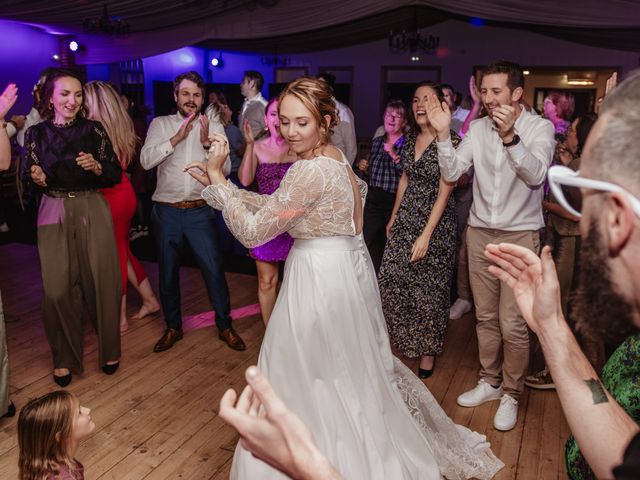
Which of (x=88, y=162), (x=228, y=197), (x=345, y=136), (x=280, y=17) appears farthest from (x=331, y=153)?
(x=280, y=17)

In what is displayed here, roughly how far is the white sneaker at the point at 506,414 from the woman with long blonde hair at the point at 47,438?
1.83 metres

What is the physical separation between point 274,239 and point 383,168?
3.26 feet

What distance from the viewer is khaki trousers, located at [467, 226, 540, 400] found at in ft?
9.00

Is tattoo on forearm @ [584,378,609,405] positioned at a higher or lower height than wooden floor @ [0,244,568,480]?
higher

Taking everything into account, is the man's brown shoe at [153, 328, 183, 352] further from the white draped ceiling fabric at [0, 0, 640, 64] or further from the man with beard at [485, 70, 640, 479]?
the white draped ceiling fabric at [0, 0, 640, 64]

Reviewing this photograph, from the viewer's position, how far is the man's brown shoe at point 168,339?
137 inches

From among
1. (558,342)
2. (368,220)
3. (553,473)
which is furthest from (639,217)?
(368,220)

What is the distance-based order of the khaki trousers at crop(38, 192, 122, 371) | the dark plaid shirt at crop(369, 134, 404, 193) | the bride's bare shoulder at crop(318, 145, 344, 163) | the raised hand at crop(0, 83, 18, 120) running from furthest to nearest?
the dark plaid shirt at crop(369, 134, 404, 193) → the khaki trousers at crop(38, 192, 122, 371) → the raised hand at crop(0, 83, 18, 120) → the bride's bare shoulder at crop(318, 145, 344, 163)

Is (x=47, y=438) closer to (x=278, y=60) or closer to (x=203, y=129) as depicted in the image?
(x=203, y=129)

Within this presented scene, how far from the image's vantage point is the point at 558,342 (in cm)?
110

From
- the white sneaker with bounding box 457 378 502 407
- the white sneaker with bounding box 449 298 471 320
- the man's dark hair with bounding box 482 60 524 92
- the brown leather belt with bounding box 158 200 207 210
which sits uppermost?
the man's dark hair with bounding box 482 60 524 92

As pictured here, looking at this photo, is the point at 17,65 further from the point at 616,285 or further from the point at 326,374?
the point at 616,285

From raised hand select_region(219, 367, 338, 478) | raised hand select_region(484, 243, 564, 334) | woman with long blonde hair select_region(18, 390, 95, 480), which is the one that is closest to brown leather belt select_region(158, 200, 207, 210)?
woman with long blonde hair select_region(18, 390, 95, 480)

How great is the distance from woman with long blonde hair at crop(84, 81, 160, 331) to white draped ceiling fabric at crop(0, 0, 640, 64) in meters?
2.49
